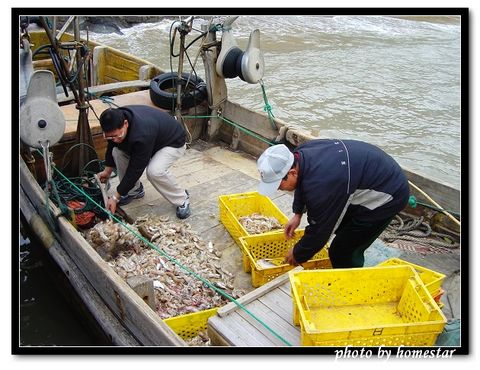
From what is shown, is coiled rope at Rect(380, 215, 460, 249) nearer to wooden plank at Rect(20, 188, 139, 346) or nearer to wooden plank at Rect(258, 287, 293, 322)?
wooden plank at Rect(258, 287, 293, 322)

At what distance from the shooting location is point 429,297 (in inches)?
126

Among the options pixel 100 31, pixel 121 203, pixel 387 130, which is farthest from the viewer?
pixel 100 31

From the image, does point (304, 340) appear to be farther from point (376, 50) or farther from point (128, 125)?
point (376, 50)

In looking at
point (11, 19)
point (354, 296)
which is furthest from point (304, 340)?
point (11, 19)

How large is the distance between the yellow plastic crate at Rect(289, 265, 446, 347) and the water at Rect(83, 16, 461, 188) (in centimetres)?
408

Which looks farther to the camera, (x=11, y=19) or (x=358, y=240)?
(x=358, y=240)

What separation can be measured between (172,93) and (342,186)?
12.6 ft

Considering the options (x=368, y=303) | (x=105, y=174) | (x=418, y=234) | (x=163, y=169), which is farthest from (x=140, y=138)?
(x=418, y=234)

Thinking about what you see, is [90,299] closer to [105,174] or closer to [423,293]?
[105,174]

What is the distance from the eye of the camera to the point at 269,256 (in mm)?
4586

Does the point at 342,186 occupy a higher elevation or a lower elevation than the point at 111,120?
lower

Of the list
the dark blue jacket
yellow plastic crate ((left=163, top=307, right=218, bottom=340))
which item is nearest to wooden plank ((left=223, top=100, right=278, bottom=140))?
the dark blue jacket

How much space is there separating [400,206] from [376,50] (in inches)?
589

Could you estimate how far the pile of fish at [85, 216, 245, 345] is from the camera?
4219mm
